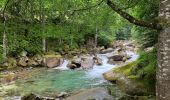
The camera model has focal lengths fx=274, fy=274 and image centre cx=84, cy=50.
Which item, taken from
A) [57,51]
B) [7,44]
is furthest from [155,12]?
[57,51]

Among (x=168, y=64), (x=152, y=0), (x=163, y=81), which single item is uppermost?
(x=152, y=0)

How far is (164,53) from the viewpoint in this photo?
5.27 metres

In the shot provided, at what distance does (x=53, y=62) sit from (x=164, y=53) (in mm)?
19161

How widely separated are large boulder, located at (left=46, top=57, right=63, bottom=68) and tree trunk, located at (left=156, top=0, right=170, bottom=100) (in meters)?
18.2

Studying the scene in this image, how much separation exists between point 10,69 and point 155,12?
13.7m

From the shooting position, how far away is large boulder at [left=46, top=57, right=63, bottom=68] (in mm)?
23252

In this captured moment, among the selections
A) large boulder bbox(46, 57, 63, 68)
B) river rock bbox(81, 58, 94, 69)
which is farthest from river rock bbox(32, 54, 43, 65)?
river rock bbox(81, 58, 94, 69)

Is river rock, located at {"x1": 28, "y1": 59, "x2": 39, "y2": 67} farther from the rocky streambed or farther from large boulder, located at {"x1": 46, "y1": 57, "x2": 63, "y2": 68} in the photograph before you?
the rocky streambed

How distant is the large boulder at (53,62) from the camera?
2325 centimetres

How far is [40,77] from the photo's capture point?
58.6 feet

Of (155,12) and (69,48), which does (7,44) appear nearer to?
(69,48)

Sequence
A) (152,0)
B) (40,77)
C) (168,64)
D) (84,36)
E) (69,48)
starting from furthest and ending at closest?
1. (84,36)
2. (69,48)
3. (40,77)
4. (152,0)
5. (168,64)

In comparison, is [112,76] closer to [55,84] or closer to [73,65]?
[55,84]

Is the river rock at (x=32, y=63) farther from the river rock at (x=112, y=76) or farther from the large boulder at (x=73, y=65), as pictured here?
the river rock at (x=112, y=76)
